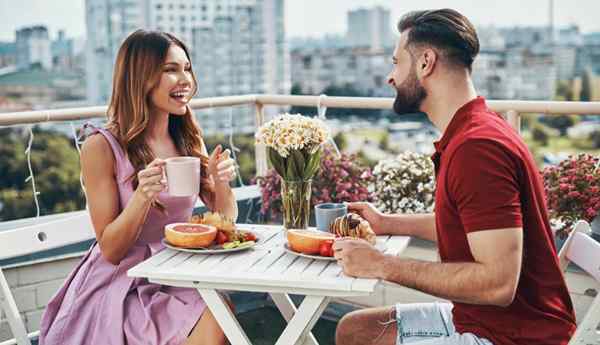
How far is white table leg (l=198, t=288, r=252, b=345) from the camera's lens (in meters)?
2.11

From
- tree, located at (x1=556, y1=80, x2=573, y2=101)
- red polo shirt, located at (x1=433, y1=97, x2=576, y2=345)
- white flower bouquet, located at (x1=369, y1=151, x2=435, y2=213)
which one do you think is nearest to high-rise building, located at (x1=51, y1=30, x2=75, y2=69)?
tree, located at (x1=556, y1=80, x2=573, y2=101)

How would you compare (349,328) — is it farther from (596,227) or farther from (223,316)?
(596,227)

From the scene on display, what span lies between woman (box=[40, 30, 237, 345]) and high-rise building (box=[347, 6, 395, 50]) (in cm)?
4251

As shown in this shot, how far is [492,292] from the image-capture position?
1.85 m

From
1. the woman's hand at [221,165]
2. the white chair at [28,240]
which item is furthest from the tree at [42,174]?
the woman's hand at [221,165]

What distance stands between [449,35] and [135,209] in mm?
995

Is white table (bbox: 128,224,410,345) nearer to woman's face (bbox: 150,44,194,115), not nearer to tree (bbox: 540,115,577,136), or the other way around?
woman's face (bbox: 150,44,194,115)

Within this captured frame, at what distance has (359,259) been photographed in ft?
6.61

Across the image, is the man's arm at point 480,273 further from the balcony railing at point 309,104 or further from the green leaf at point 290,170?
the balcony railing at point 309,104

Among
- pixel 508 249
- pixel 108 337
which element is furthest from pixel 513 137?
pixel 108 337

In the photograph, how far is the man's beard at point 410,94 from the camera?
7.05 ft

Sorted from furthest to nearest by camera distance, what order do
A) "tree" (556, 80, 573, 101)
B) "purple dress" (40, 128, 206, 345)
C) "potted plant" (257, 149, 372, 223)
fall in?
"tree" (556, 80, 573, 101), "potted plant" (257, 149, 372, 223), "purple dress" (40, 128, 206, 345)

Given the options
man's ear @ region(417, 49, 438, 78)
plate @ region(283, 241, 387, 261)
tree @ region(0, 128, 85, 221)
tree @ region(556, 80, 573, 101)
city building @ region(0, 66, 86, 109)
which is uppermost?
man's ear @ region(417, 49, 438, 78)

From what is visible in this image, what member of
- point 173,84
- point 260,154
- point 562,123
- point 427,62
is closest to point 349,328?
point 427,62
